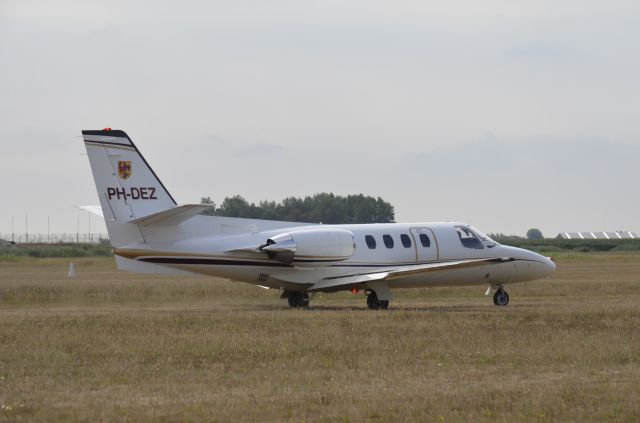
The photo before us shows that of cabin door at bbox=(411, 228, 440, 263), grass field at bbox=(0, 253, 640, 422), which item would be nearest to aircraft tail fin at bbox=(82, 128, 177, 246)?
grass field at bbox=(0, 253, 640, 422)

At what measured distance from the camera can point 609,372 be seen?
18.8 meters

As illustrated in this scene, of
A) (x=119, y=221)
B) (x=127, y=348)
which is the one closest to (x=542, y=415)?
(x=127, y=348)

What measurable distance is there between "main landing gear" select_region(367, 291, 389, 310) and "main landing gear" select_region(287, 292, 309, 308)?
2305 millimetres

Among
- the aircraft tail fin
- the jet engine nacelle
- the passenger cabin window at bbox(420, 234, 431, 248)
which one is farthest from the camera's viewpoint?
the passenger cabin window at bbox(420, 234, 431, 248)

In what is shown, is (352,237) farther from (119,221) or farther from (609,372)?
(609,372)

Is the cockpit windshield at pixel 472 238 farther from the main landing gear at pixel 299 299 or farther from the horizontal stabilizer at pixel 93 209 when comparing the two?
the horizontal stabilizer at pixel 93 209

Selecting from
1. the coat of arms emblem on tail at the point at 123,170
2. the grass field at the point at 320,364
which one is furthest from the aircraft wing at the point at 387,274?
the coat of arms emblem on tail at the point at 123,170

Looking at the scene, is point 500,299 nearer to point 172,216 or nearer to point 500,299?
point 500,299

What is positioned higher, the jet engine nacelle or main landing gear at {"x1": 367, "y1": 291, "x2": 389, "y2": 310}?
the jet engine nacelle

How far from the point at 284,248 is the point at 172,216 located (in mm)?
3827

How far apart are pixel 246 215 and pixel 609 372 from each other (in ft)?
182

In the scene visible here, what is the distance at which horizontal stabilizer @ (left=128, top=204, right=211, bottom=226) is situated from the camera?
106 feet

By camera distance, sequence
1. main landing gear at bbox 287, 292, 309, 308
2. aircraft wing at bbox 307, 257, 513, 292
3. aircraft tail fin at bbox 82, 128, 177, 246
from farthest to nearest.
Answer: main landing gear at bbox 287, 292, 309, 308 < aircraft wing at bbox 307, 257, 513, 292 < aircraft tail fin at bbox 82, 128, 177, 246

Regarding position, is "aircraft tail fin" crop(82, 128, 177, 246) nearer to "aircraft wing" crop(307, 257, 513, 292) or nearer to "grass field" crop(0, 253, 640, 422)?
"grass field" crop(0, 253, 640, 422)
